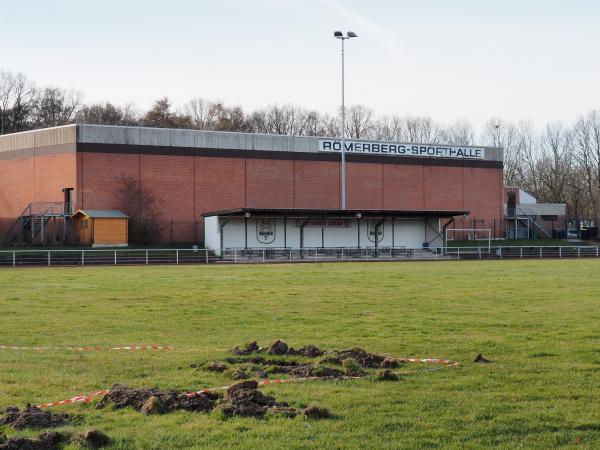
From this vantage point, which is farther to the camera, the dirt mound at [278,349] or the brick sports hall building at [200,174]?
the brick sports hall building at [200,174]

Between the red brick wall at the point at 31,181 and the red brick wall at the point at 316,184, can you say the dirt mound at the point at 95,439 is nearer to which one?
the red brick wall at the point at 31,181

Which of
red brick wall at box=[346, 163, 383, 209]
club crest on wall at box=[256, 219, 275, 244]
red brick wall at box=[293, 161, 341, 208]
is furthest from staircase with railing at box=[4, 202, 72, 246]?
red brick wall at box=[346, 163, 383, 209]

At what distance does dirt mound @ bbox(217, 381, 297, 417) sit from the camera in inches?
342

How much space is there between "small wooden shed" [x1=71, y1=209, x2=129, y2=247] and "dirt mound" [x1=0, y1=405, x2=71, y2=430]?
52016mm

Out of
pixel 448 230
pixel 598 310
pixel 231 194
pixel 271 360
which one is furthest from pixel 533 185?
pixel 271 360

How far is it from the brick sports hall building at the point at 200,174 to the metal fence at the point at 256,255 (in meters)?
6.00

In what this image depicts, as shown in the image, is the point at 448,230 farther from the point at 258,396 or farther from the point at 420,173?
the point at 258,396

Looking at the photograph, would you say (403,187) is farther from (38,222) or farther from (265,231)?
(38,222)

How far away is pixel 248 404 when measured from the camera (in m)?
8.92

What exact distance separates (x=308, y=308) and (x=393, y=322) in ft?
11.6

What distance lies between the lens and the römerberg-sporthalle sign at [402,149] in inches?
2847

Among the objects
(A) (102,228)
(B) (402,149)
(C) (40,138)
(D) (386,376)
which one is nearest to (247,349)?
(D) (386,376)

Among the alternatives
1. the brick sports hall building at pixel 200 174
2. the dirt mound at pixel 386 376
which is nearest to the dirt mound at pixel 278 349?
the dirt mound at pixel 386 376

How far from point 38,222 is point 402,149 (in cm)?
3208
